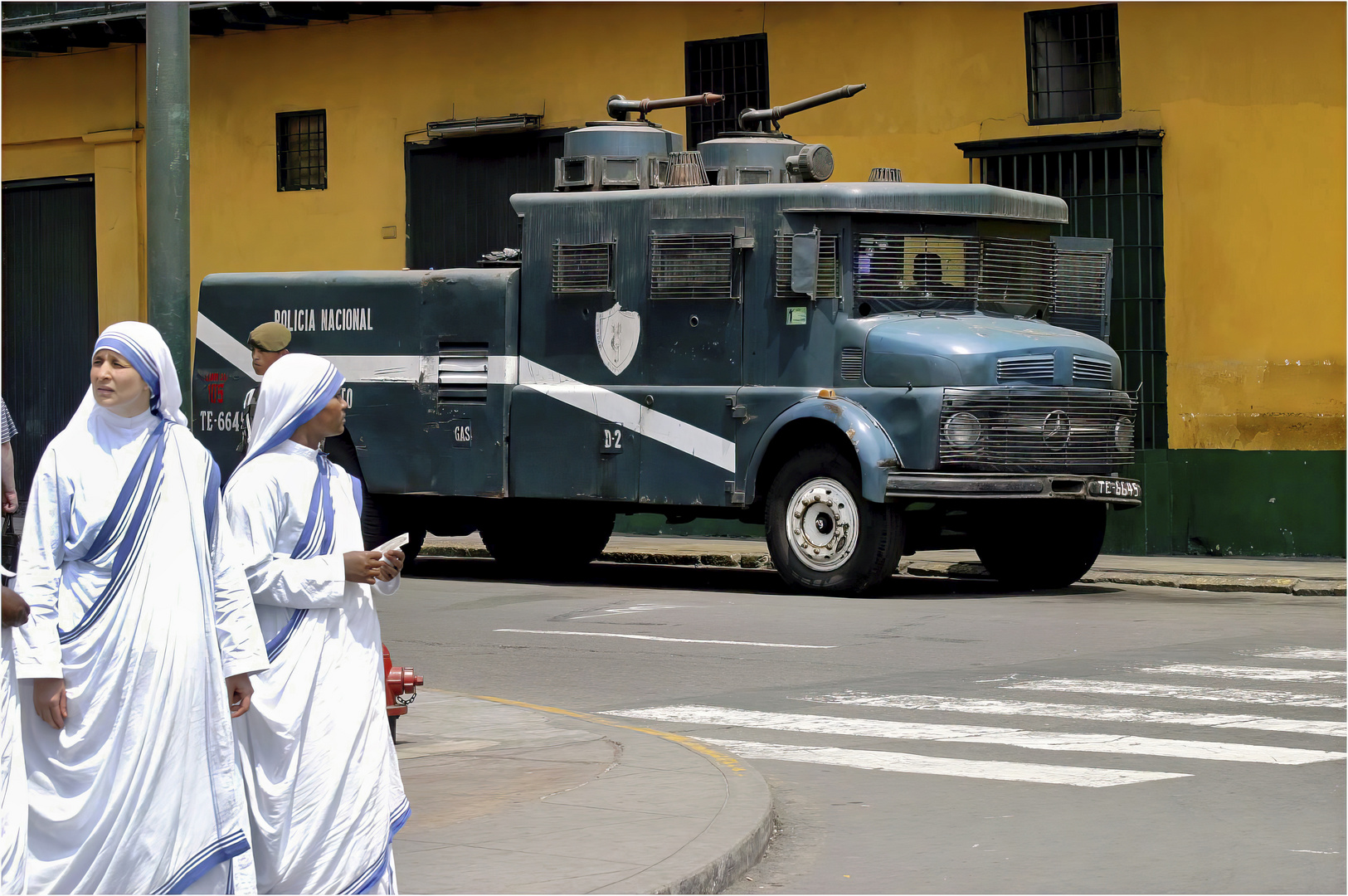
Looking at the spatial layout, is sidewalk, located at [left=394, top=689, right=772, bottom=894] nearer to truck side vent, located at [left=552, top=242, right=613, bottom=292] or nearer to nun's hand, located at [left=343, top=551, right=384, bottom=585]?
nun's hand, located at [left=343, top=551, right=384, bottom=585]

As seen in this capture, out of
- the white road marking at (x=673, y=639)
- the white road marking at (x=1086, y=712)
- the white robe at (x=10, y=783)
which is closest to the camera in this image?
the white robe at (x=10, y=783)

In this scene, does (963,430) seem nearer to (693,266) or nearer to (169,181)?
(693,266)

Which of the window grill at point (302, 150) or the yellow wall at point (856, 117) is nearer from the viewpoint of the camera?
the yellow wall at point (856, 117)

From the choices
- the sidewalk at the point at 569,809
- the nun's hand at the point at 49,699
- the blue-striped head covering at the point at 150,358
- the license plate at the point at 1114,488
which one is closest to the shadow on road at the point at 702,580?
the license plate at the point at 1114,488

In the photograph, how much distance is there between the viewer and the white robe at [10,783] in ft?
16.7

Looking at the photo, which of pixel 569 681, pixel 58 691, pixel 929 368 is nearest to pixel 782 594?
pixel 929 368

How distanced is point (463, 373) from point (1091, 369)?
214 inches

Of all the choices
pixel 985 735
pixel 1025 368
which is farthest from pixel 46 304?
pixel 985 735

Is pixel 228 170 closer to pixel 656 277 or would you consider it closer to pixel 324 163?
pixel 324 163

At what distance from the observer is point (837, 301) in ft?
54.0

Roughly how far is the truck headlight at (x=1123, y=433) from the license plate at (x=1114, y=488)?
1.08 feet

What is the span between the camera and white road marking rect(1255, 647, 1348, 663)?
12289 mm

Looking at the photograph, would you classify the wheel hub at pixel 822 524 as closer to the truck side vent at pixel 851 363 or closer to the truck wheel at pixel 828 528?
the truck wheel at pixel 828 528

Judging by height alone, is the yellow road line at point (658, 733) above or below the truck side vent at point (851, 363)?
below
